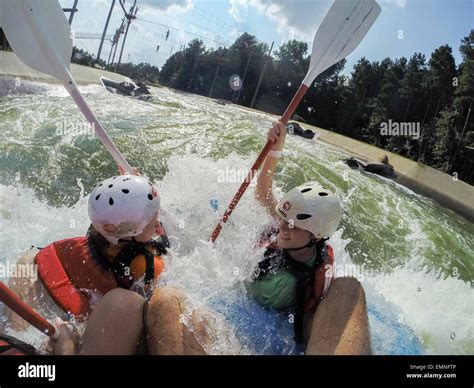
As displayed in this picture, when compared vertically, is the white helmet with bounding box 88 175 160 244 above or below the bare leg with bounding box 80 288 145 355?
above

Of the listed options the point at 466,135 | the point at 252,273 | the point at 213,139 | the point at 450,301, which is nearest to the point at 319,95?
the point at 466,135

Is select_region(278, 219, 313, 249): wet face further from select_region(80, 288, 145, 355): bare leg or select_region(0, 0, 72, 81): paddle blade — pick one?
select_region(0, 0, 72, 81): paddle blade

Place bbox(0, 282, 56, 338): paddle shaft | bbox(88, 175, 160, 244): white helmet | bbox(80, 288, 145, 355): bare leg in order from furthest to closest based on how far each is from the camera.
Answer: bbox(88, 175, 160, 244): white helmet
bbox(80, 288, 145, 355): bare leg
bbox(0, 282, 56, 338): paddle shaft

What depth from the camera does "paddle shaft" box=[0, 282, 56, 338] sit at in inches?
54.9

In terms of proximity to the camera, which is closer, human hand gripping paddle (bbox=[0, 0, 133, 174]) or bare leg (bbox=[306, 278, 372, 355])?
bare leg (bbox=[306, 278, 372, 355])

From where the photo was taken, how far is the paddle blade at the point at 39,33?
8.93 feet

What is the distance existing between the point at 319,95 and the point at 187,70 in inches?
345

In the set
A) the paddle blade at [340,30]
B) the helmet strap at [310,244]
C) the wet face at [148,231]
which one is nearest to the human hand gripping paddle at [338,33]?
the paddle blade at [340,30]

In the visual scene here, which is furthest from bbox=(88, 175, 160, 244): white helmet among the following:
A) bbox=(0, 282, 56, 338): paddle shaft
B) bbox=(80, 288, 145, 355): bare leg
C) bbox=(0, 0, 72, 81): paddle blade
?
bbox=(0, 0, 72, 81): paddle blade

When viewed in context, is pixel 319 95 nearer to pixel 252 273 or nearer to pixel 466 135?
pixel 466 135

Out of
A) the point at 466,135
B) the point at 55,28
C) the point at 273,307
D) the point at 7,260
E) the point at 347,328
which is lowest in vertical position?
the point at 7,260

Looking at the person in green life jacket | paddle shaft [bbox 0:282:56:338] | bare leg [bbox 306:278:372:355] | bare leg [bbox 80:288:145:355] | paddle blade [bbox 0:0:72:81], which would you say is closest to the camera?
paddle shaft [bbox 0:282:56:338]

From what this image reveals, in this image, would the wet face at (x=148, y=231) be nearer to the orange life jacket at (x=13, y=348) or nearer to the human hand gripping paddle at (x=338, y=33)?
the orange life jacket at (x=13, y=348)

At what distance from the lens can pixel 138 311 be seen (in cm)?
162
